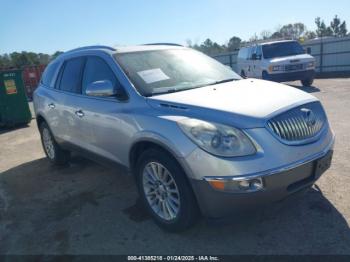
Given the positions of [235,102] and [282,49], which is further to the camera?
[282,49]

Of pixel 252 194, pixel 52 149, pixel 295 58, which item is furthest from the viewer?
pixel 295 58

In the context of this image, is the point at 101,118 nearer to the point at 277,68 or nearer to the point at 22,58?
the point at 277,68

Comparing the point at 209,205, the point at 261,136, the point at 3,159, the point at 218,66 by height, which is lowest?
the point at 3,159

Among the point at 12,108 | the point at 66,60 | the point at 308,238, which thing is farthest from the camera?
the point at 12,108

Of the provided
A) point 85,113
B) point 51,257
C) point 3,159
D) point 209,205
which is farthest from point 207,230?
point 3,159

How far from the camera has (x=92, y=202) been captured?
4.54 metres

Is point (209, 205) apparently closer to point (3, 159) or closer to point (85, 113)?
point (85, 113)

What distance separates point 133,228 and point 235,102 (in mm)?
1679

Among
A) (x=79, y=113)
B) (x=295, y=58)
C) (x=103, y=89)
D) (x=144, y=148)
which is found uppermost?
(x=103, y=89)

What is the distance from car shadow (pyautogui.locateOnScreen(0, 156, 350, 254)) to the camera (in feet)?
10.4

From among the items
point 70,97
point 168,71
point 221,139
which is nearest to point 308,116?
point 221,139

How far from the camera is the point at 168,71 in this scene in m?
4.14

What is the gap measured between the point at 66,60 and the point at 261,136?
362cm

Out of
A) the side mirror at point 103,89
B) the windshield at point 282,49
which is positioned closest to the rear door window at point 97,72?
the side mirror at point 103,89
